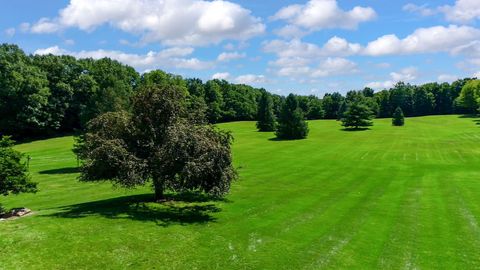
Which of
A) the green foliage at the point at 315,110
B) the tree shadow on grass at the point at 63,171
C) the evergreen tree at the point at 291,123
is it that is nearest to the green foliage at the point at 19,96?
the tree shadow on grass at the point at 63,171

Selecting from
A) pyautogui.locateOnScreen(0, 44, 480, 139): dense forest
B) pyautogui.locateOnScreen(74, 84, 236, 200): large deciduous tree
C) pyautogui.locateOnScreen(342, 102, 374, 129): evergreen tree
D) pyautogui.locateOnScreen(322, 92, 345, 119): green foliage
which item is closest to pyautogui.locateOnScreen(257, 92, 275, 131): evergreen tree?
pyautogui.locateOnScreen(0, 44, 480, 139): dense forest

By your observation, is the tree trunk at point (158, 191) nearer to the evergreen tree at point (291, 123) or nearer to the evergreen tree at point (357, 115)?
the evergreen tree at point (291, 123)

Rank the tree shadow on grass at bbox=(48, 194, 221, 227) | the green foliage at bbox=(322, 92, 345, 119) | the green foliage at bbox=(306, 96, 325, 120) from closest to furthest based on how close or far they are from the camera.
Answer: the tree shadow on grass at bbox=(48, 194, 221, 227) → the green foliage at bbox=(306, 96, 325, 120) → the green foliage at bbox=(322, 92, 345, 119)

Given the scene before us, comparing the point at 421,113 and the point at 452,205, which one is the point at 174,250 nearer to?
the point at 452,205

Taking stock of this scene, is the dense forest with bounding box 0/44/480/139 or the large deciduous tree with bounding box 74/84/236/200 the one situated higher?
the dense forest with bounding box 0/44/480/139

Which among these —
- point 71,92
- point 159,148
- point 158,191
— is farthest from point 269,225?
point 71,92

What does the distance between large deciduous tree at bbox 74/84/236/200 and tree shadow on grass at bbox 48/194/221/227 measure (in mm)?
1514

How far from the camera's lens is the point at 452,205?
30453 millimetres

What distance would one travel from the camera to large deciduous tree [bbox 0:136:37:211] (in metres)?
23.9

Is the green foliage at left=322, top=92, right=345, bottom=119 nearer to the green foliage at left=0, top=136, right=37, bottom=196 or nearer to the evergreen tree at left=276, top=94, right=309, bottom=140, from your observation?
the evergreen tree at left=276, top=94, right=309, bottom=140

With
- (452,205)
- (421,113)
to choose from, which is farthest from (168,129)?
(421,113)

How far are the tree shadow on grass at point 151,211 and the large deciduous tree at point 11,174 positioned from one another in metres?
2.64

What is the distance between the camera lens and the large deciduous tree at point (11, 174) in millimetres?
23922

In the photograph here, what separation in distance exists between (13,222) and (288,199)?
18.1m
